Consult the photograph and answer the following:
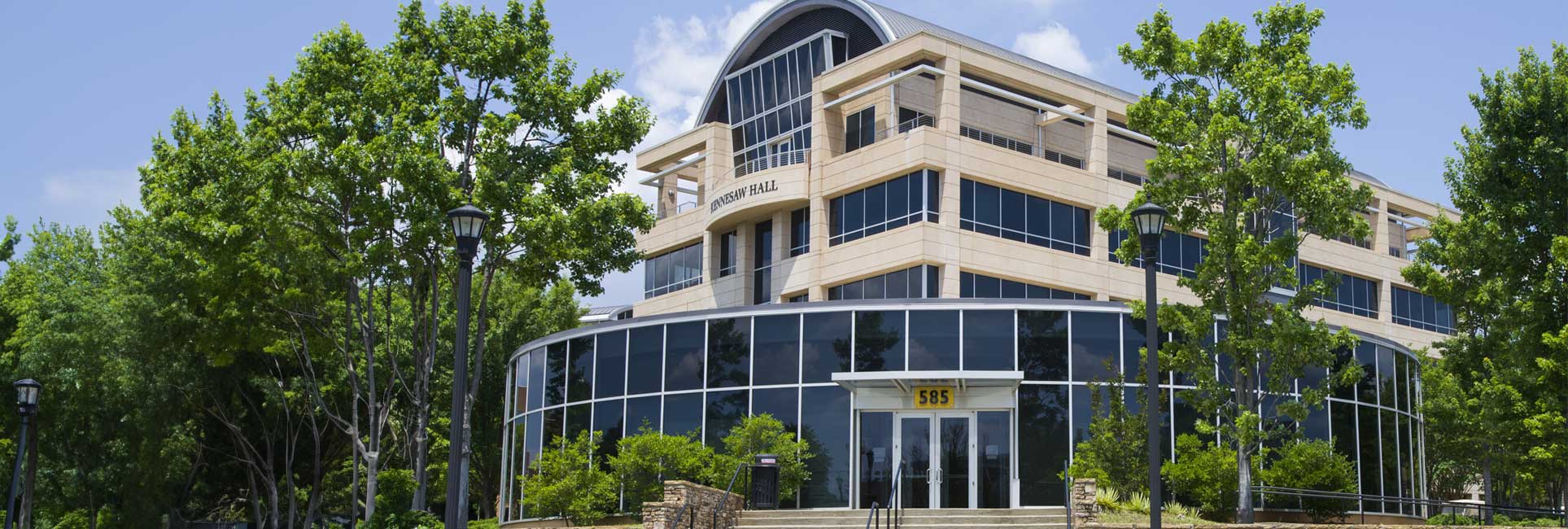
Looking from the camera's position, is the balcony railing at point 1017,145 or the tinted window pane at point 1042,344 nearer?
the tinted window pane at point 1042,344

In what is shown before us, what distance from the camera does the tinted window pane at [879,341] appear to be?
92.8 feet

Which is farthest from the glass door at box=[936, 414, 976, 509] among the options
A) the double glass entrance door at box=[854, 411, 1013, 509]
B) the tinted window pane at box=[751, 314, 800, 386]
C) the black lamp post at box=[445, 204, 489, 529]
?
the black lamp post at box=[445, 204, 489, 529]

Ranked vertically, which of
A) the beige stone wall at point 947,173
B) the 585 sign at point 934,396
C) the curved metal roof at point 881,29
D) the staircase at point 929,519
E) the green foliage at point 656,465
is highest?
the curved metal roof at point 881,29

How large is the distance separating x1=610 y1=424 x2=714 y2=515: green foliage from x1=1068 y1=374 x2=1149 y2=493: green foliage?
7.46 metres

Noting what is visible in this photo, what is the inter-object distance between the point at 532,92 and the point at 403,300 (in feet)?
57.3

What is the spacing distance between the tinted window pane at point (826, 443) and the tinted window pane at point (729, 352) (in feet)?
4.92

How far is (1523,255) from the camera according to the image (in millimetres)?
28625

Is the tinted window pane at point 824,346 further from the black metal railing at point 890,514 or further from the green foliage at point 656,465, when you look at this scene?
the green foliage at point 656,465

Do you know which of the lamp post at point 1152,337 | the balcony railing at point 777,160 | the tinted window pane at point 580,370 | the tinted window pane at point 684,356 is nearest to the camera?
the lamp post at point 1152,337

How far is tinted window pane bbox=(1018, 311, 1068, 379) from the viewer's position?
28.1 meters

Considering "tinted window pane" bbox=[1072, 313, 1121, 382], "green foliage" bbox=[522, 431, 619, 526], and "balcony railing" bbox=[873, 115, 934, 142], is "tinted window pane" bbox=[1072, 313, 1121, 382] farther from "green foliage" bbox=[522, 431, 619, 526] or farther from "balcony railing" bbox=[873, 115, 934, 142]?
"balcony railing" bbox=[873, 115, 934, 142]

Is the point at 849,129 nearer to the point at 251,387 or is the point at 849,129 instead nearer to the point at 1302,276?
the point at 1302,276

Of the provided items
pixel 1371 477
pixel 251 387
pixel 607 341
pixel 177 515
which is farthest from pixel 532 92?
pixel 177 515

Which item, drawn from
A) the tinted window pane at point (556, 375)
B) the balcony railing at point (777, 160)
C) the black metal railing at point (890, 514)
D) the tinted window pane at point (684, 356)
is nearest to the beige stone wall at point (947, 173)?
the balcony railing at point (777, 160)
